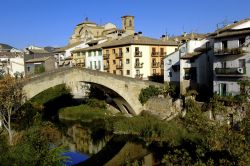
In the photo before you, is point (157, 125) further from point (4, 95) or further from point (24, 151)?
point (24, 151)

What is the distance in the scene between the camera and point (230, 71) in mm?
32875

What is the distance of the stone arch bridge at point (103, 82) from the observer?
35938 mm

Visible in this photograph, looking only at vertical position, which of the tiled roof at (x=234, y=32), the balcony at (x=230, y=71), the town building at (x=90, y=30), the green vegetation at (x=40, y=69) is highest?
the town building at (x=90, y=30)

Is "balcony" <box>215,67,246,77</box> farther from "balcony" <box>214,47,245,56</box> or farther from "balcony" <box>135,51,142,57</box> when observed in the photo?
"balcony" <box>135,51,142,57</box>

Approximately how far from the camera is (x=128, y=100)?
42.6 m

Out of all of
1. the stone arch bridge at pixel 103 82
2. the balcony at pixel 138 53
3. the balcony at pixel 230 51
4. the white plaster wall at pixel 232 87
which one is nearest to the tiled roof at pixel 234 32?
the balcony at pixel 230 51

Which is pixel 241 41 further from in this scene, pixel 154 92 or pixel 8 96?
pixel 8 96

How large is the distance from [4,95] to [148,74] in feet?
110

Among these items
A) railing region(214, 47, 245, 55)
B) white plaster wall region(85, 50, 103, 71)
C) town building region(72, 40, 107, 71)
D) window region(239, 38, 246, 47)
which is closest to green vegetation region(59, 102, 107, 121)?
white plaster wall region(85, 50, 103, 71)

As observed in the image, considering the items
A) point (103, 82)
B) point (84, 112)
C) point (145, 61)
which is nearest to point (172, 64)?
point (145, 61)

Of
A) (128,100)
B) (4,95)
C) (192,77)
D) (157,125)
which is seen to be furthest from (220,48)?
(4,95)

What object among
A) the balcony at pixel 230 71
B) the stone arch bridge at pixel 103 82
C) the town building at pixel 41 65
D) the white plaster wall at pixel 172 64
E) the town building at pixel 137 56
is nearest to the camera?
the balcony at pixel 230 71

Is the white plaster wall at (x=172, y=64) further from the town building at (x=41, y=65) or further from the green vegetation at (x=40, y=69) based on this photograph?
the town building at (x=41, y=65)

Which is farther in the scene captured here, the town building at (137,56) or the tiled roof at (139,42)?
the town building at (137,56)
